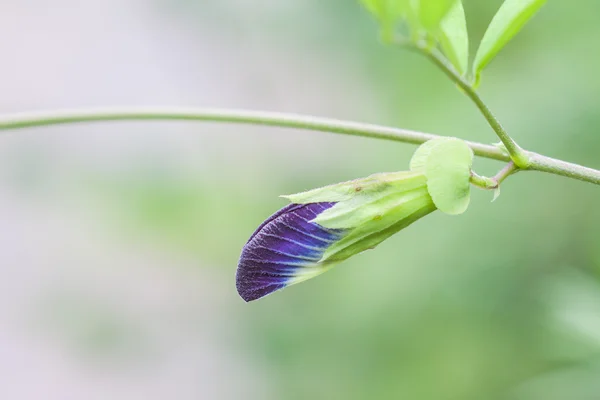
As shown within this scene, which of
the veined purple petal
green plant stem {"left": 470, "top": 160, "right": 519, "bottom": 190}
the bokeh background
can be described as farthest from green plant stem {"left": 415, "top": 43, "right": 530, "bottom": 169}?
the bokeh background

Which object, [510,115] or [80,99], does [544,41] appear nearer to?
[510,115]

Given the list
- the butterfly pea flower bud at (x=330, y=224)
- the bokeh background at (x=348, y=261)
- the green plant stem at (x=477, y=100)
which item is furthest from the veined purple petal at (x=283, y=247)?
the bokeh background at (x=348, y=261)

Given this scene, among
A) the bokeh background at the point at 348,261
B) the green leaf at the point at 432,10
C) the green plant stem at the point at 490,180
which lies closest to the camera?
the green leaf at the point at 432,10

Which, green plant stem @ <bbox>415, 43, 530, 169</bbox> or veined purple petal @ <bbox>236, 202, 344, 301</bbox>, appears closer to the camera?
green plant stem @ <bbox>415, 43, 530, 169</bbox>

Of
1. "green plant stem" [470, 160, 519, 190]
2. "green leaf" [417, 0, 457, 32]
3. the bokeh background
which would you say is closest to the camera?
"green leaf" [417, 0, 457, 32]

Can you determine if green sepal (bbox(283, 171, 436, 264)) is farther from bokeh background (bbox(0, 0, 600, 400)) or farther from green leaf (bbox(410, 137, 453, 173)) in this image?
bokeh background (bbox(0, 0, 600, 400))

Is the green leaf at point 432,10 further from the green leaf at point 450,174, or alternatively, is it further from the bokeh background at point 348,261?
the bokeh background at point 348,261

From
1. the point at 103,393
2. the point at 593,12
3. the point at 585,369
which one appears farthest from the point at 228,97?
the point at 585,369
